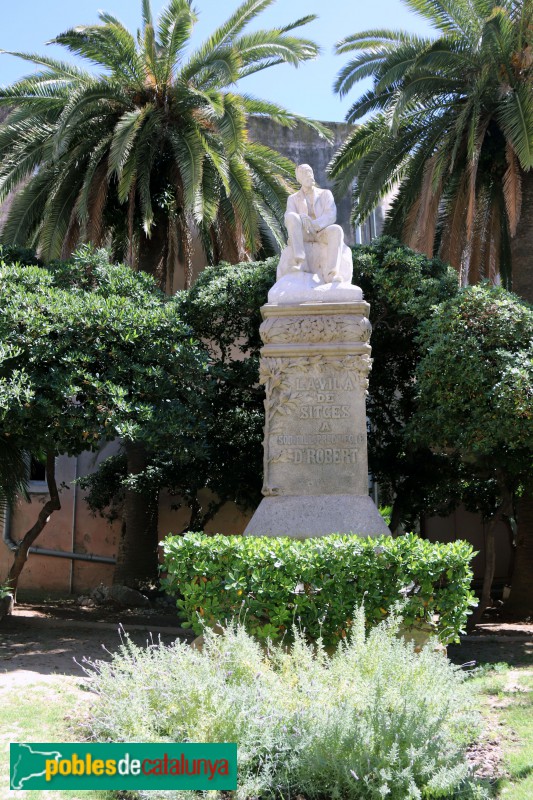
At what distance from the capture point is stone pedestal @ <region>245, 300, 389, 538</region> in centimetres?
899

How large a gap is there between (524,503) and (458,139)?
602cm

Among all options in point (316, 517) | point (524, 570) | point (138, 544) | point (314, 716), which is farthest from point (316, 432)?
point (138, 544)

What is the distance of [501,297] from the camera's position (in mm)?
10469

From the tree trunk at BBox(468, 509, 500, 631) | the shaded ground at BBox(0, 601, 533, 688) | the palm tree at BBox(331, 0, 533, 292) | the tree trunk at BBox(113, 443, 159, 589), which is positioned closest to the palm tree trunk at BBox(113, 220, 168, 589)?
the tree trunk at BBox(113, 443, 159, 589)

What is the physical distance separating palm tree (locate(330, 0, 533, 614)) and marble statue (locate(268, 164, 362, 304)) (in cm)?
273

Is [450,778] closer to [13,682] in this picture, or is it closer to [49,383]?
[13,682]

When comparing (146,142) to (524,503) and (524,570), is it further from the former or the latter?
(524,570)

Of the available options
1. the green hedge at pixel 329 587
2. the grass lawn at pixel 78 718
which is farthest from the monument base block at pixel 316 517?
the grass lawn at pixel 78 718

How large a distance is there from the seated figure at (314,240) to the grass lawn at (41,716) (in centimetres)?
544

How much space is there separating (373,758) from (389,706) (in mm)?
425

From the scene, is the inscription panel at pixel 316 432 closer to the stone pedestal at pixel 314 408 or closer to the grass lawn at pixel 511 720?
the stone pedestal at pixel 314 408

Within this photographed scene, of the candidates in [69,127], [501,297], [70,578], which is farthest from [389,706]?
[70,578]

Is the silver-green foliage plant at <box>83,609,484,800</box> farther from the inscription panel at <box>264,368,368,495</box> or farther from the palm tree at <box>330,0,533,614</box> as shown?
the palm tree at <box>330,0,533,614</box>

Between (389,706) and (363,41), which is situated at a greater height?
(363,41)
